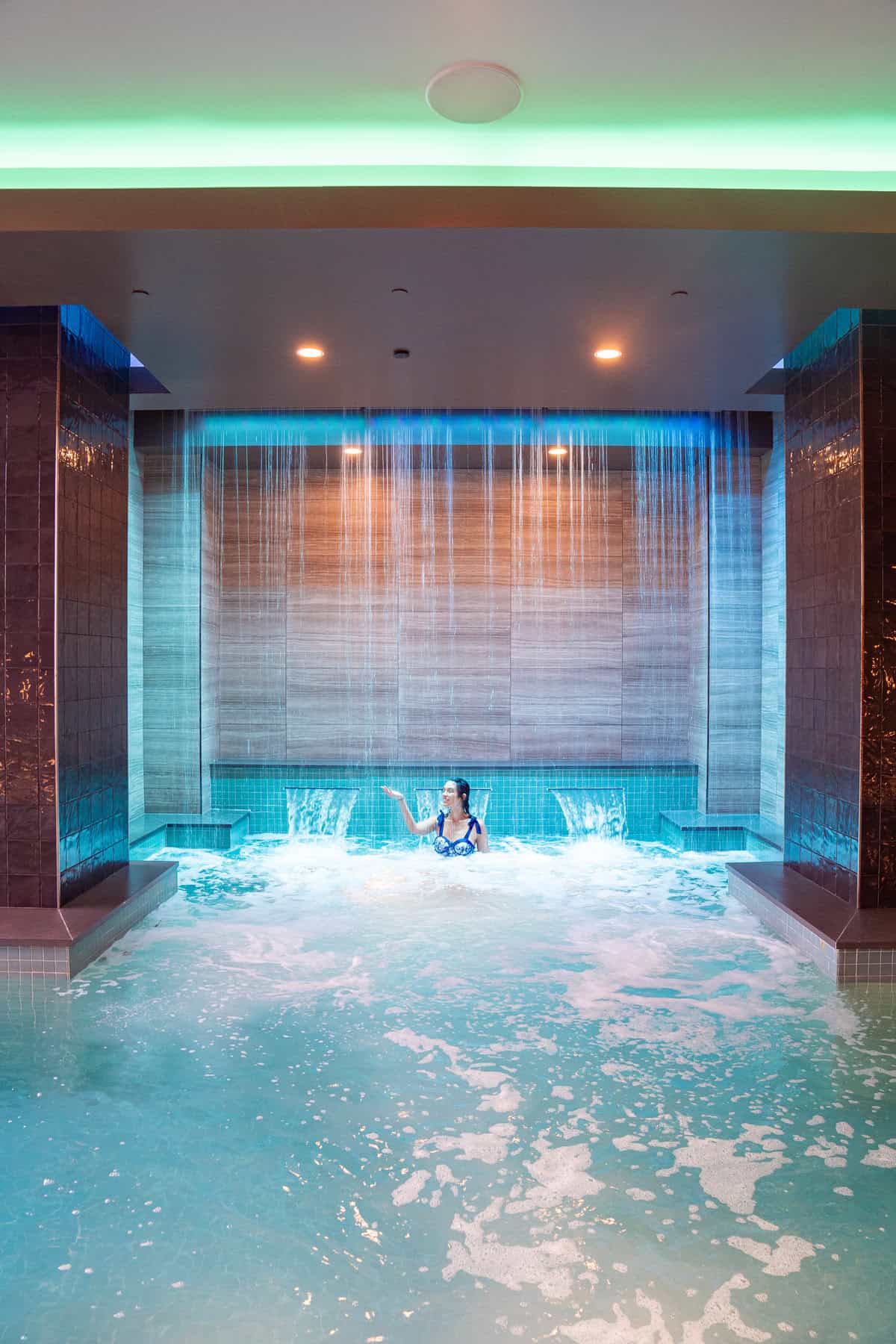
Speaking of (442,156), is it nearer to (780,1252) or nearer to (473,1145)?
(473,1145)

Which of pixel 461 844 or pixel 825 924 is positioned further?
pixel 461 844

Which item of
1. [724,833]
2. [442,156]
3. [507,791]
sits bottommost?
[724,833]

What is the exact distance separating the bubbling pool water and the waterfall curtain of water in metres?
3.14

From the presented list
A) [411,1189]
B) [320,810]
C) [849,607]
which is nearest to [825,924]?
Result: [849,607]

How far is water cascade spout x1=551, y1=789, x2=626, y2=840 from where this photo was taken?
726cm

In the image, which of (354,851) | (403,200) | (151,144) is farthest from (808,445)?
(354,851)

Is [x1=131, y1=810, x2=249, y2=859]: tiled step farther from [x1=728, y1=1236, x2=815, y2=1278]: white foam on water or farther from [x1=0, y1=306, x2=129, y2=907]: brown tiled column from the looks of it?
[x1=728, y1=1236, x2=815, y2=1278]: white foam on water

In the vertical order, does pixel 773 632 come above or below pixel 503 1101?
above

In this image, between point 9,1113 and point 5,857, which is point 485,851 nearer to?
point 5,857

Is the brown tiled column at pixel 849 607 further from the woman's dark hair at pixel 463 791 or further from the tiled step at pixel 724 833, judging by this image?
the woman's dark hair at pixel 463 791

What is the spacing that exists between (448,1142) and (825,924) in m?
2.32

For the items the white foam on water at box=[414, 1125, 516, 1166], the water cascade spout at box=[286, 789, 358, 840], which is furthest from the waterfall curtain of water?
the white foam on water at box=[414, 1125, 516, 1166]

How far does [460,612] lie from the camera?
7590 millimetres

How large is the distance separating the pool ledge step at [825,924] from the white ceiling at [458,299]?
9.48 ft
